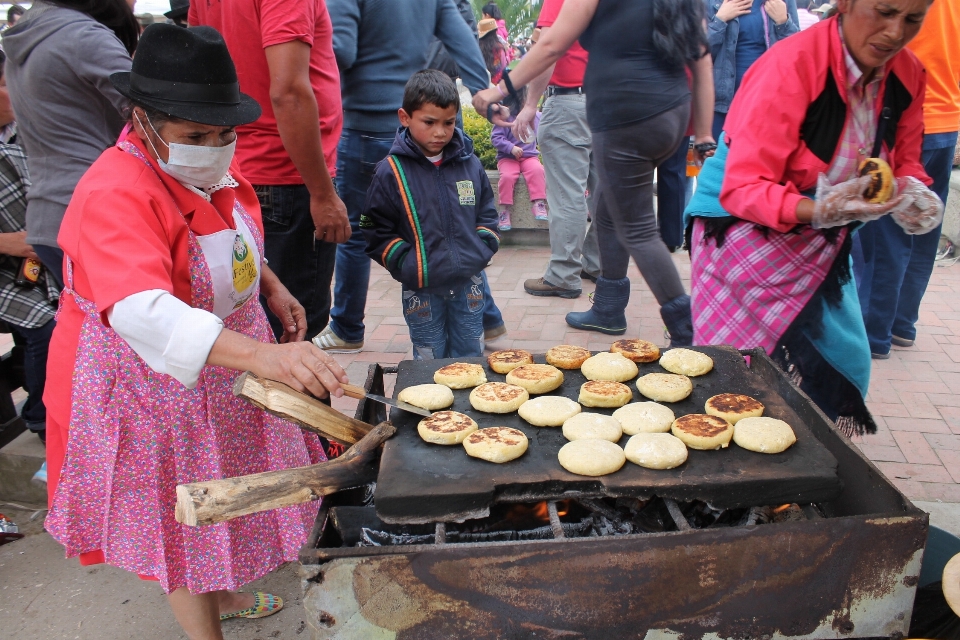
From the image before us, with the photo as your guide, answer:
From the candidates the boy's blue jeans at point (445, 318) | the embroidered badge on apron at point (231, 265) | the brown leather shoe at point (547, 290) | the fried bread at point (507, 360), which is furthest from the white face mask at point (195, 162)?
the brown leather shoe at point (547, 290)

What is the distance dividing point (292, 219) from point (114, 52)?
1.03m

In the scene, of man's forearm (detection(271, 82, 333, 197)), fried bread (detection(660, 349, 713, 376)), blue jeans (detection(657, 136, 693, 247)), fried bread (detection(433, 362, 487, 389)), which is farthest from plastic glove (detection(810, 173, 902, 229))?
blue jeans (detection(657, 136, 693, 247))

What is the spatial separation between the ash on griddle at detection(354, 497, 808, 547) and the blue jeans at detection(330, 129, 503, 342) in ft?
7.06

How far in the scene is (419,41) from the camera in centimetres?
401

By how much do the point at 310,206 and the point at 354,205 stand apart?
1019 mm

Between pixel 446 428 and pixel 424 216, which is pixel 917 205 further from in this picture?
pixel 424 216

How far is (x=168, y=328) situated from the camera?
5.22ft

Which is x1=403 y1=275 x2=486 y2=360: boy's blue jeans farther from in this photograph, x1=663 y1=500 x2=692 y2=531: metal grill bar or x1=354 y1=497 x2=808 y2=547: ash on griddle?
x1=663 y1=500 x2=692 y2=531: metal grill bar

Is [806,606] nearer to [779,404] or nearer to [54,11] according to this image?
[779,404]

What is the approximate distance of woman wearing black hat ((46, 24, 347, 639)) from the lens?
63.8 inches

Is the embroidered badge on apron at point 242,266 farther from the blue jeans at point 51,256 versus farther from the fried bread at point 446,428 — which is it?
the blue jeans at point 51,256

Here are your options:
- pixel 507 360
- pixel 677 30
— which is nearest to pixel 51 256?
pixel 507 360

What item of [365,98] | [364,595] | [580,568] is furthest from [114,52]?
[580,568]

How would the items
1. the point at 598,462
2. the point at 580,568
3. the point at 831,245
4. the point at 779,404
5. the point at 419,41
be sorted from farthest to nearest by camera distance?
the point at 419,41 < the point at 831,245 < the point at 779,404 < the point at 598,462 < the point at 580,568
